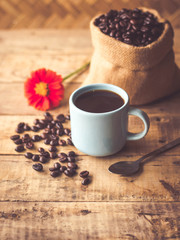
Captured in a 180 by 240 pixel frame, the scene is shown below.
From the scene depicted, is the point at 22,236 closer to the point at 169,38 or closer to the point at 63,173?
the point at 63,173

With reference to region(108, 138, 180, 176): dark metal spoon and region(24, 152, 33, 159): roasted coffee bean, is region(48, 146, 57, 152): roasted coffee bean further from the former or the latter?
region(108, 138, 180, 176): dark metal spoon

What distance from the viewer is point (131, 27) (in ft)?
4.02

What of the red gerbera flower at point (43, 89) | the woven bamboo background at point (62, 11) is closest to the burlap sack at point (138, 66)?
the red gerbera flower at point (43, 89)

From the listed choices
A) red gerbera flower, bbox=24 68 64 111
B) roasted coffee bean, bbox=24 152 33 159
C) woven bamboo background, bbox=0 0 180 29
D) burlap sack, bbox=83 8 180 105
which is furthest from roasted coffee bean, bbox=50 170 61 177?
woven bamboo background, bbox=0 0 180 29

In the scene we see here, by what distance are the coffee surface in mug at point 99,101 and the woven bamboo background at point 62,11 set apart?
164 cm

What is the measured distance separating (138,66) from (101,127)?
1.22 ft

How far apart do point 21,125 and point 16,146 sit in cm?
12

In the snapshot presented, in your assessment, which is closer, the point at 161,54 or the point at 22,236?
the point at 22,236

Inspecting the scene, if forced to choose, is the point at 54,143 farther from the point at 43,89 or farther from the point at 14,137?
the point at 43,89

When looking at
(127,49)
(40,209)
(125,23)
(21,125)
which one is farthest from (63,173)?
(125,23)

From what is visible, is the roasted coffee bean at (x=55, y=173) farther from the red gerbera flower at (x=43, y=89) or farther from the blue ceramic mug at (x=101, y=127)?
the red gerbera flower at (x=43, y=89)

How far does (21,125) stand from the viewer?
1239mm

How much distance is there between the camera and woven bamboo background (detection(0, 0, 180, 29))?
8.21ft

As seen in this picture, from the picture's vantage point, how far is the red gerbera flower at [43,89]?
1325 mm
